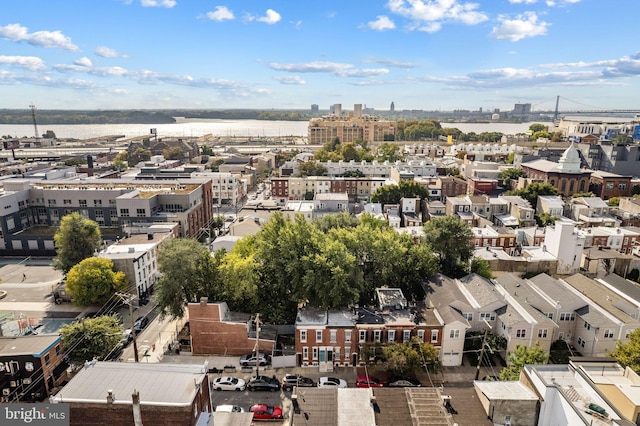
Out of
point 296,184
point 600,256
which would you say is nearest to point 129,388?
point 600,256

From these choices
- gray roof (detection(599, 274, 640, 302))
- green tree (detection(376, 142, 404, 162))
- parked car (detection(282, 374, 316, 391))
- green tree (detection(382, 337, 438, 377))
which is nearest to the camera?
green tree (detection(382, 337, 438, 377))

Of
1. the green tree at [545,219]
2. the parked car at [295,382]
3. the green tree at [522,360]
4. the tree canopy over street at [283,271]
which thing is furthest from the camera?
the green tree at [545,219]

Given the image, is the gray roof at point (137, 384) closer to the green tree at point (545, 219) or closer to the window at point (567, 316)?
the window at point (567, 316)

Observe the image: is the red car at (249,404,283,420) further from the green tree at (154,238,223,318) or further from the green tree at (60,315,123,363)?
the green tree at (60,315,123,363)

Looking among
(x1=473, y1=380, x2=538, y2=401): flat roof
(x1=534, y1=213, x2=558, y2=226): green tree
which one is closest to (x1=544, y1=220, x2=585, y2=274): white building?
(x1=534, y1=213, x2=558, y2=226): green tree

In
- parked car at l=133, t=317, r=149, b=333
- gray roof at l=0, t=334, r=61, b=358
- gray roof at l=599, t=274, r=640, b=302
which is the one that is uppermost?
gray roof at l=599, t=274, r=640, b=302

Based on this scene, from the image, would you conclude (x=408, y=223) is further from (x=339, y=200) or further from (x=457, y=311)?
(x=457, y=311)

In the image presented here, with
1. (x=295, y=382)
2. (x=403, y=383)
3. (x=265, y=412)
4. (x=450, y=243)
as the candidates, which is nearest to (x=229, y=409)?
(x=265, y=412)

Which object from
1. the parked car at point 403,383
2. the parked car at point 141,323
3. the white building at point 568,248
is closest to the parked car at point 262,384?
the parked car at point 403,383
